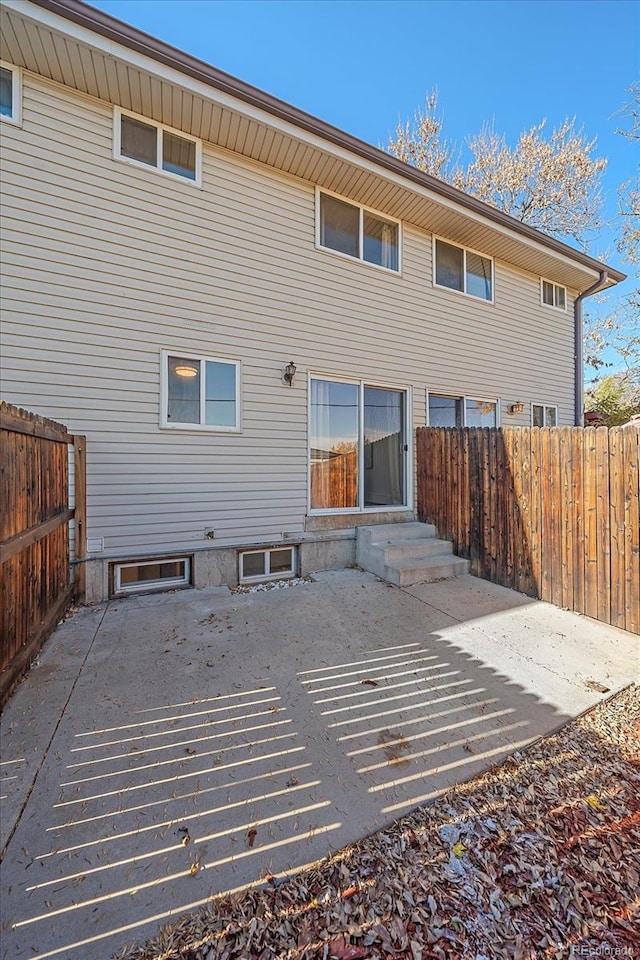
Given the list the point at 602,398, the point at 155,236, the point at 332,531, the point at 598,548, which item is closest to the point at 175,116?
the point at 155,236

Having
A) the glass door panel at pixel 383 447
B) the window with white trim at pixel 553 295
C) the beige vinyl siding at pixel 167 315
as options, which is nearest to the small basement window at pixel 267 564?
the beige vinyl siding at pixel 167 315

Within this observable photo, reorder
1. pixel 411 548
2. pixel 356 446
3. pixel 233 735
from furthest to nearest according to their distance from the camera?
pixel 356 446 < pixel 411 548 < pixel 233 735

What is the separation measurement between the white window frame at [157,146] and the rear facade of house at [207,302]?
0.02 metres

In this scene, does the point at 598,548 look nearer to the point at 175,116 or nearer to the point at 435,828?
the point at 435,828

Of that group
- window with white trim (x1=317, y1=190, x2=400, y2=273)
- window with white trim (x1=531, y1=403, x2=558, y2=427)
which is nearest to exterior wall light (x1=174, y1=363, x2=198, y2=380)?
window with white trim (x1=317, y1=190, x2=400, y2=273)

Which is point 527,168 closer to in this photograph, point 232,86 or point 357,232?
point 357,232

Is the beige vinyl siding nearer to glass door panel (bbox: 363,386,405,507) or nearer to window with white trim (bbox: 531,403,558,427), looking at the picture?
glass door panel (bbox: 363,386,405,507)

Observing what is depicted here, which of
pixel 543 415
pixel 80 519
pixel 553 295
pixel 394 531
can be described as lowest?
pixel 394 531

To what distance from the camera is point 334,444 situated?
19.0 feet

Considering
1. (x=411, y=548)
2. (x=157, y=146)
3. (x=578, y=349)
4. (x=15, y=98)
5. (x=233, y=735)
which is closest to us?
(x=233, y=735)

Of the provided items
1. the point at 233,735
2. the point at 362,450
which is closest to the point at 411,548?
the point at 362,450

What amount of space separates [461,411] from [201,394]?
4639 mm

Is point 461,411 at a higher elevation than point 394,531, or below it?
higher

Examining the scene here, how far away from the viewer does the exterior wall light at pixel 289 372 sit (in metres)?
5.25
